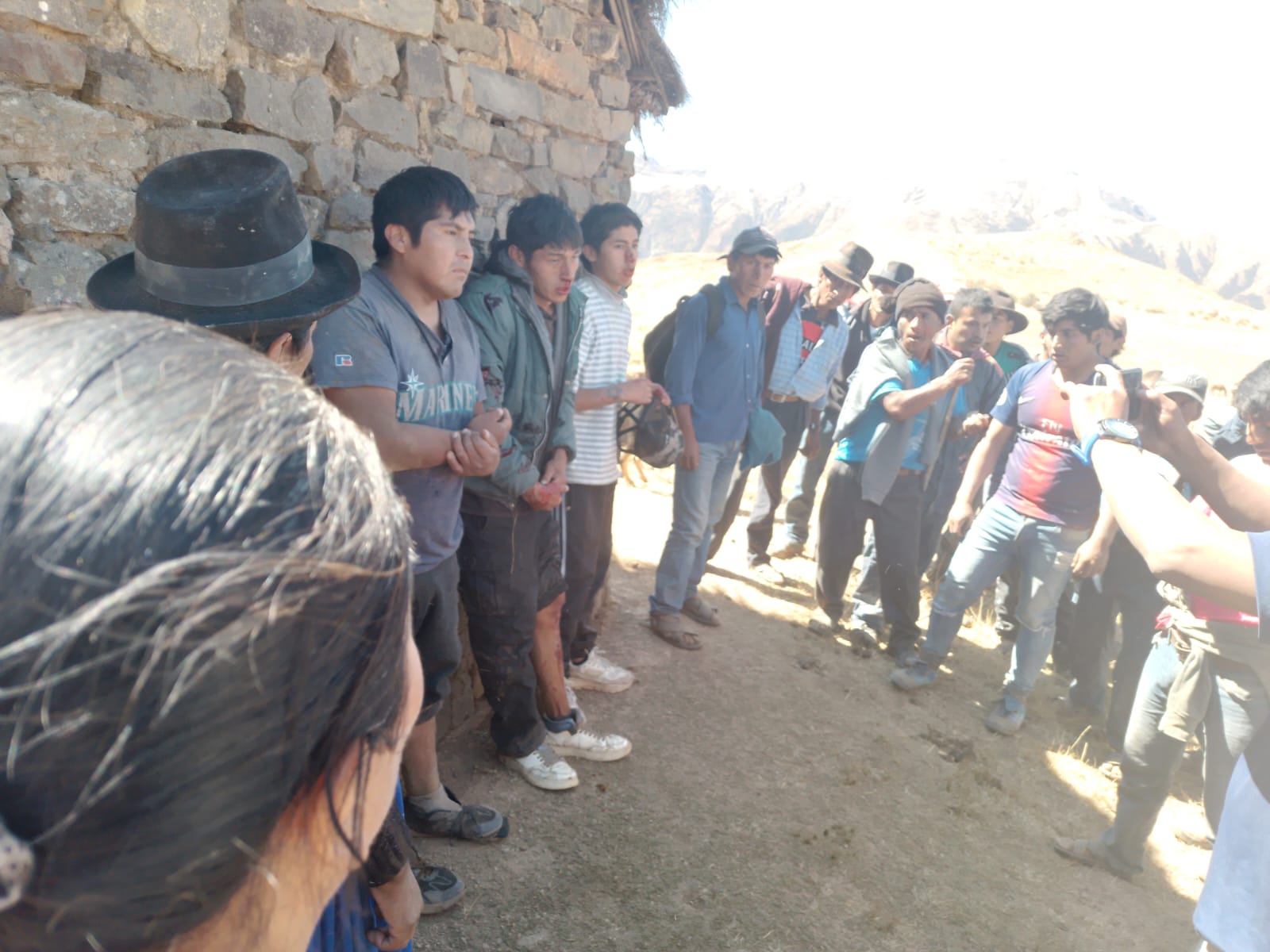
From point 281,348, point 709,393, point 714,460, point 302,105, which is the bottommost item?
point 714,460

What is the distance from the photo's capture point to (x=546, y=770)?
3186 millimetres

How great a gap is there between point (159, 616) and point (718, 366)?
13.4 ft

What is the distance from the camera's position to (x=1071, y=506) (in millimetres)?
4086

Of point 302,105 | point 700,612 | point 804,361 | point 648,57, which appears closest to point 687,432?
point 700,612

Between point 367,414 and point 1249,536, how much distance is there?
6.68 ft

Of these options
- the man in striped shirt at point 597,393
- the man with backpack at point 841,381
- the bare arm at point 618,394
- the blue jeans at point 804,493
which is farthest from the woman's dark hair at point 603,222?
the blue jeans at point 804,493

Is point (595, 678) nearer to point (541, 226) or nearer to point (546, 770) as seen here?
point (546, 770)

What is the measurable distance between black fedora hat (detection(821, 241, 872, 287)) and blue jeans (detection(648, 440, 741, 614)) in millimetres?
1517

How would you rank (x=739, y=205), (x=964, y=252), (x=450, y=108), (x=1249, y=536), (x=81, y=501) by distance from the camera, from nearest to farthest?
(x=81, y=501), (x=1249, y=536), (x=450, y=108), (x=964, y=252), (x=739, y=205)

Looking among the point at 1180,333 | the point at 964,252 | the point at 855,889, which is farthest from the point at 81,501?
the point at 964,252

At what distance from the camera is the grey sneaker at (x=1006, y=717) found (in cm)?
433

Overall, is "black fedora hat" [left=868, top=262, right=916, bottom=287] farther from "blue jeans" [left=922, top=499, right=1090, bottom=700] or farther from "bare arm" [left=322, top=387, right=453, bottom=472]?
"bare arm" [left=322, top=387, right=453, bottom=472]

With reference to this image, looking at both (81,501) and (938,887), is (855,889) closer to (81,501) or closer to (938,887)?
(938,887)

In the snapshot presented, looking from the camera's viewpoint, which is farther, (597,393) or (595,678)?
(595,678)
